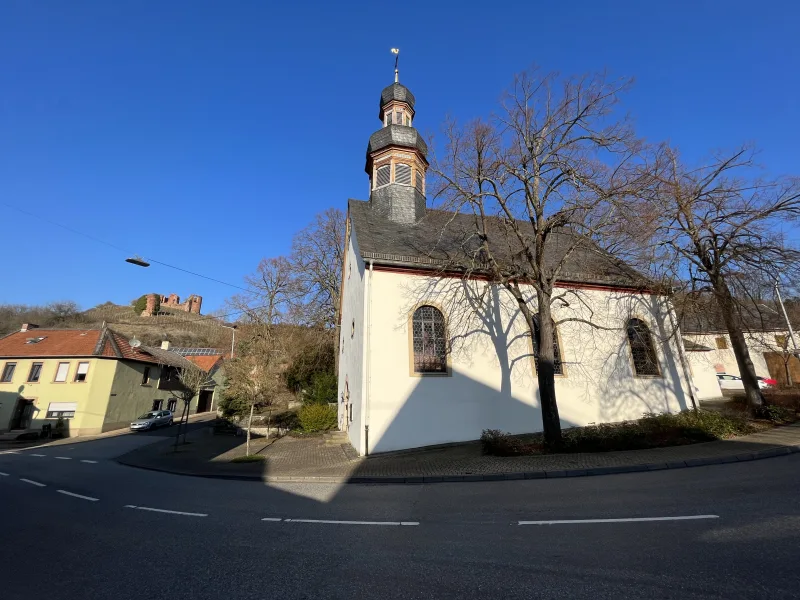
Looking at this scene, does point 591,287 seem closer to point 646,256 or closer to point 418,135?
point 646,256

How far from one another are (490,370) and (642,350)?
7255mm

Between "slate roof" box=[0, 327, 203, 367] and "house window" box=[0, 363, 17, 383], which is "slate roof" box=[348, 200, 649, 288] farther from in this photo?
"house window" box=[0, 363, 17, 383]

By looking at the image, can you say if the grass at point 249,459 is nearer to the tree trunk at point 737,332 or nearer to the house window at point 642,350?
the house window at point 642,350

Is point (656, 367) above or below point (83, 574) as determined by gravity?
above

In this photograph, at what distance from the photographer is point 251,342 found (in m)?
26.1

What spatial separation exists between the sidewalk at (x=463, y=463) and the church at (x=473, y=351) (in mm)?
→ 1057

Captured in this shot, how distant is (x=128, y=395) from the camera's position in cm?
2875

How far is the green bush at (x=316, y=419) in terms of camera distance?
18.3 m

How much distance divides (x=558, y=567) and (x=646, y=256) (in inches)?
475

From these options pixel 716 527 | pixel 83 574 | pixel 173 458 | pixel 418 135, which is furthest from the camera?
pixel 418 135

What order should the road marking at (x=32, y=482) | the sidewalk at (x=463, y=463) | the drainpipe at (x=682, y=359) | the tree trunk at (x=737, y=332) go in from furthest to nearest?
1. the drainpipe at (x=682, y=359)
2. the tree trunk at (x=737, y=332)
3. the road marking at (x=32, y=482)
4. the sidewalk at (x=463, y=463)

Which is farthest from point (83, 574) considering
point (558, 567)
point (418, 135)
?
point (418, 135)

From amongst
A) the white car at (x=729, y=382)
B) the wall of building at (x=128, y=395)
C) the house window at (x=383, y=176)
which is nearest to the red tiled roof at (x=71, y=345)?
the wall of building at (x=128, y=395)

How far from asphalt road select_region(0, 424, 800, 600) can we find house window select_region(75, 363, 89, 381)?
23159mm
